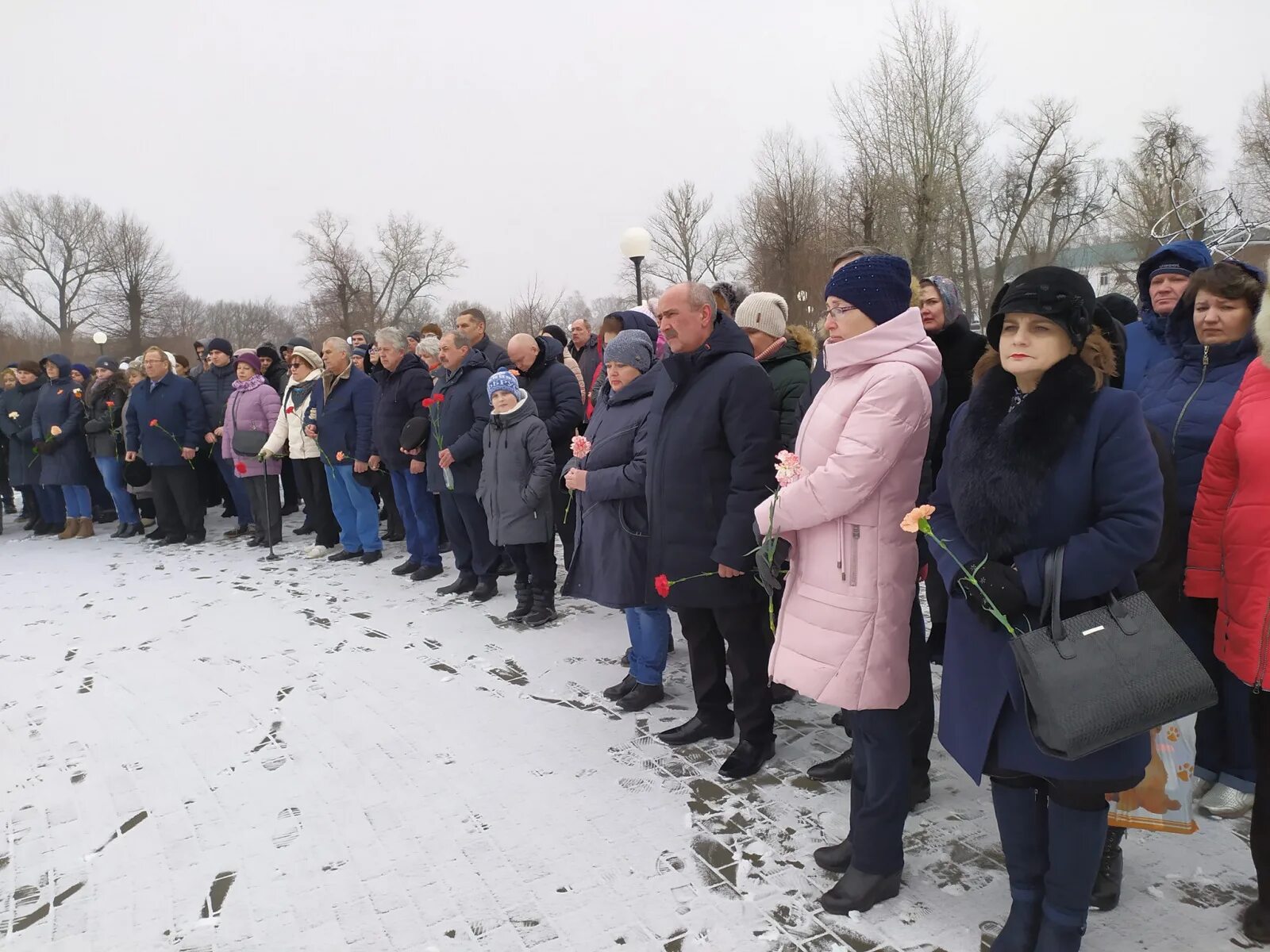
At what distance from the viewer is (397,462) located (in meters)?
7.26

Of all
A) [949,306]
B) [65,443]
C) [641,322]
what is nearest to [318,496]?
[65,443]

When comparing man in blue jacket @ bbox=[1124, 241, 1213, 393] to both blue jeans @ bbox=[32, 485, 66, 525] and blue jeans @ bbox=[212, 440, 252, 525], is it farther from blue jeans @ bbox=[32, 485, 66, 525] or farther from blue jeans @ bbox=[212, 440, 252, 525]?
blue jeans @ bbox=[32, 485, 66, 525]

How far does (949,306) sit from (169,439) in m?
8.92

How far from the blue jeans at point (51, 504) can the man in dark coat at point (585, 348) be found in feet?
24.0

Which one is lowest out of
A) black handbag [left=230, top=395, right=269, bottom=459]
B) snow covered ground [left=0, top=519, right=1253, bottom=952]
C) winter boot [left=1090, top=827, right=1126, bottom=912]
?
snow covered ground [left=0, top=519, right=1253, bottom=952]

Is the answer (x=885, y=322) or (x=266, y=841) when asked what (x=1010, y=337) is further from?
(x=266, y=841)

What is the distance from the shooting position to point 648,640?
425 centimetres

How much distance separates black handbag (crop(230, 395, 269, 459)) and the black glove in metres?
8.06

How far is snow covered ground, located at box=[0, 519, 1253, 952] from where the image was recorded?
2.57 m

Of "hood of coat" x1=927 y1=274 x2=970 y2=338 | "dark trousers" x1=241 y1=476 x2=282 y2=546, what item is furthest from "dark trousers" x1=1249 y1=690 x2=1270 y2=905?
"dark trousers" x1=241 y1=476 x2=282 y2=546

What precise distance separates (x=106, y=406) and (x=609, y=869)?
9.98 meters

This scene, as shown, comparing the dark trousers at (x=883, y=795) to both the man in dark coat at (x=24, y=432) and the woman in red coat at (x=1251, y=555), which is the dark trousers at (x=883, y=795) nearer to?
the woman in red coat at (x=1251, y=555)

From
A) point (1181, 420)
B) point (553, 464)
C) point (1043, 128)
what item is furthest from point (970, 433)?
point (1043, 128)

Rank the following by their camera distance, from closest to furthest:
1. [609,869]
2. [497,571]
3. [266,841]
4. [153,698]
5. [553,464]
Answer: [609,869], [266,841], [153,698], [553,464], [497,571]
